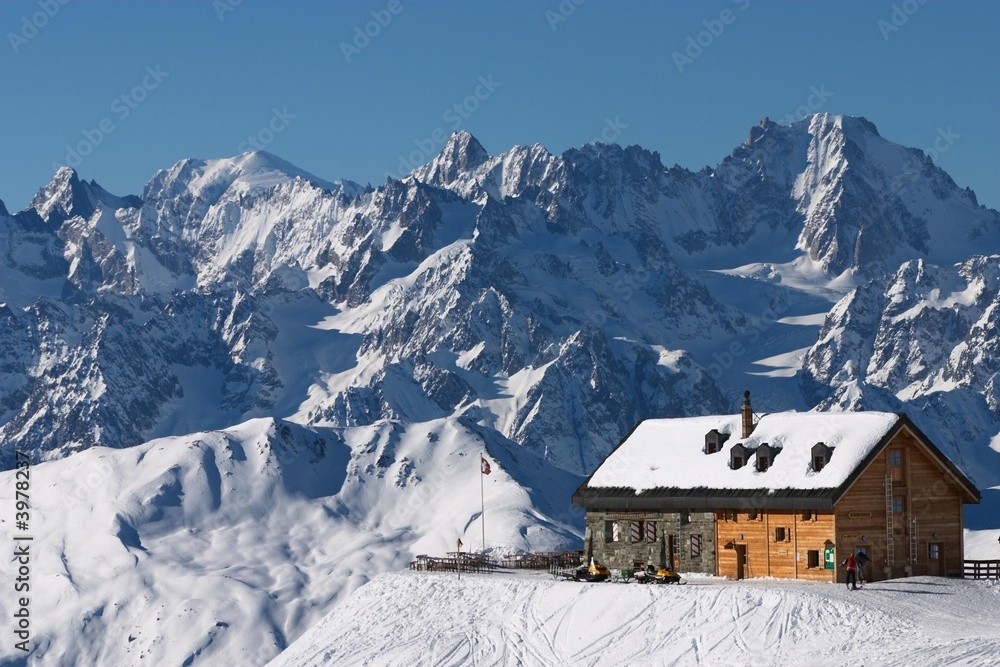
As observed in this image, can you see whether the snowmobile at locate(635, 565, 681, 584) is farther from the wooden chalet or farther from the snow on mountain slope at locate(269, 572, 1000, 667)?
the wooden chalet

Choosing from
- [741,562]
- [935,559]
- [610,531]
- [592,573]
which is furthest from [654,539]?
[935,559]

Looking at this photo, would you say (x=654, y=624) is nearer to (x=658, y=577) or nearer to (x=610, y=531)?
(x=658, y=577)

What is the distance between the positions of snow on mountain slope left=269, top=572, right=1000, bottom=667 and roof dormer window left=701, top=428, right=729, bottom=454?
7490 millimetres

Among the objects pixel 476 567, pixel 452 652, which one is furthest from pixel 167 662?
pixel 452 652

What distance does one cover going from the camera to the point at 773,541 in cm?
7494

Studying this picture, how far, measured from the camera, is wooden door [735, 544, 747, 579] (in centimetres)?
7606

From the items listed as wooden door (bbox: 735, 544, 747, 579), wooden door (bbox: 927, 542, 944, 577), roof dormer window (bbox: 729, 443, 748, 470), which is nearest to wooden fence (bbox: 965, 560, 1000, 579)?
wooden door (bbox: 927, 542, 944, 577)

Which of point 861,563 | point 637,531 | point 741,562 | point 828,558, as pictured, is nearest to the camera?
point 861,563

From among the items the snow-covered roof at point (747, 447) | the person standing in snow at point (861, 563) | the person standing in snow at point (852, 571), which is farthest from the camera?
the snow-covered roof at point (747, 447)

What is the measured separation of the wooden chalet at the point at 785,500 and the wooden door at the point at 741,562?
0.14ft

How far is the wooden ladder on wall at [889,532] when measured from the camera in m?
74.6

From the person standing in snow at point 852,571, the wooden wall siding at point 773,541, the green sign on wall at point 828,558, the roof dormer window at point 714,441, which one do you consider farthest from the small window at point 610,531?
the person standing in snow at point 852,571

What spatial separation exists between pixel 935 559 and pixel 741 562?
8.71m

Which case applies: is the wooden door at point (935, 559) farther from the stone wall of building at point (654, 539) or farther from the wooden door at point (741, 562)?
the stone wall of building at point (654, 539)
